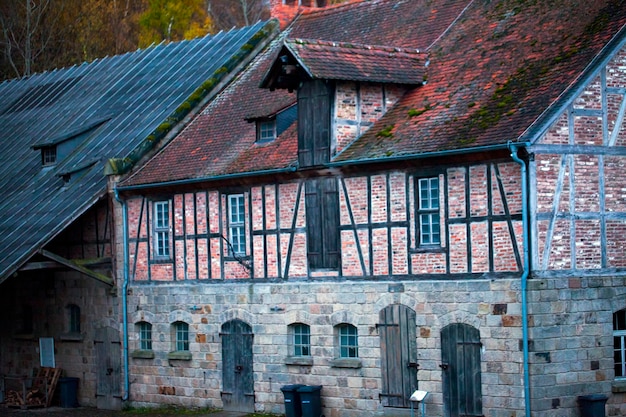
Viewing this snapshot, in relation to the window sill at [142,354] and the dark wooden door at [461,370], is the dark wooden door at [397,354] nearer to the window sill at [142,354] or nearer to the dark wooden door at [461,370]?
the dark wooden door at [461,370]

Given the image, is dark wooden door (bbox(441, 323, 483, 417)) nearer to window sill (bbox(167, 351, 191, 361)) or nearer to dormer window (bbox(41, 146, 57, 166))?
window sill (bbox(167, 351, 191, 361))

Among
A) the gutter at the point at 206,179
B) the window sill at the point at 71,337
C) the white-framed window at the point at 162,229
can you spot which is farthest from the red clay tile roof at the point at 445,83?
the window sill at the point at 71,337

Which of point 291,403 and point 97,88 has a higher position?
point 97,88

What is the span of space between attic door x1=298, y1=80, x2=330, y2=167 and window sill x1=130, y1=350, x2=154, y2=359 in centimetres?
717

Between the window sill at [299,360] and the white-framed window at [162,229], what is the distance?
4969 mm

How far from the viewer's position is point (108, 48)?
60.0 meters

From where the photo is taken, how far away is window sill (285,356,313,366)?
29000 mm

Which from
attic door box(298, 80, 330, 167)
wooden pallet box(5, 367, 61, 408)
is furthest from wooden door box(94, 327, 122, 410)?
attic door box(298, 80, 330, 167)

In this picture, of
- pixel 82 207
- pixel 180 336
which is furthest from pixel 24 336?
pixel 180 336

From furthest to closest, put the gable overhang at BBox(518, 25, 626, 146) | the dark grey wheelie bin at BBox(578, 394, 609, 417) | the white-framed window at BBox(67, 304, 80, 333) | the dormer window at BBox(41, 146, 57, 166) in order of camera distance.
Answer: the dormer window at BBox(41, 146, 57, 166) < the white-framed window at BBox(67, 304, 80, 333) < the dark grey wheelie bin at BBox(578, 394, 609, 417) < the gable overhang at BBox(518, 25, 626, 146)

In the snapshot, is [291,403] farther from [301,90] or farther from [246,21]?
[246,21]

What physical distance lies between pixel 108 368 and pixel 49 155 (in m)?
7.23

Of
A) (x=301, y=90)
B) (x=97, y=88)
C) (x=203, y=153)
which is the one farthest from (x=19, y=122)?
(x=301, y=90)

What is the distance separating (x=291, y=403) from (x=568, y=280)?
6.92m
